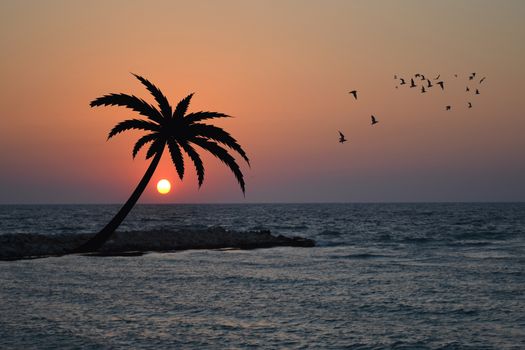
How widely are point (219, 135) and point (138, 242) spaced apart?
13581 millimetres

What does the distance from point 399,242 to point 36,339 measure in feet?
151

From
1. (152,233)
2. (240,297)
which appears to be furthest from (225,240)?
(240,297)

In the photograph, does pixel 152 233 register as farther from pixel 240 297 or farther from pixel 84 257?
pixel 240 297

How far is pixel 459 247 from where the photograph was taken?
4944 cm

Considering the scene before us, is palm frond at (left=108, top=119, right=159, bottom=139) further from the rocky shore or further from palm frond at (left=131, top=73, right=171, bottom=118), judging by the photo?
the rocky shore

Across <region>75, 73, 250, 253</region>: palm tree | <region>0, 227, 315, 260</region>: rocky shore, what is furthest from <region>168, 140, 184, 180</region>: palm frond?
<region>0, 227, 315, 260</region>: rocky shore

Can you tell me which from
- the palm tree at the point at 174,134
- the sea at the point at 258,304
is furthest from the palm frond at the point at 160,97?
the sea at the point at 258,304

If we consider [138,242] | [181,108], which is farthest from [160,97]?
[138,242]

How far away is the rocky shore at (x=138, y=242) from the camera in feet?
120

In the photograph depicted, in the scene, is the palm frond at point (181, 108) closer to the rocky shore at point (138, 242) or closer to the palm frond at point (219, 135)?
the palm frond at point (219, 135)

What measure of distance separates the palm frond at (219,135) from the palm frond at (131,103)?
220cm

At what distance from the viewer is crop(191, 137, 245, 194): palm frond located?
3434cm

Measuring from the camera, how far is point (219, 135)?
112 ft

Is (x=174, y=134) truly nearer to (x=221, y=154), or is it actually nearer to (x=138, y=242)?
(x=221, y=154)
